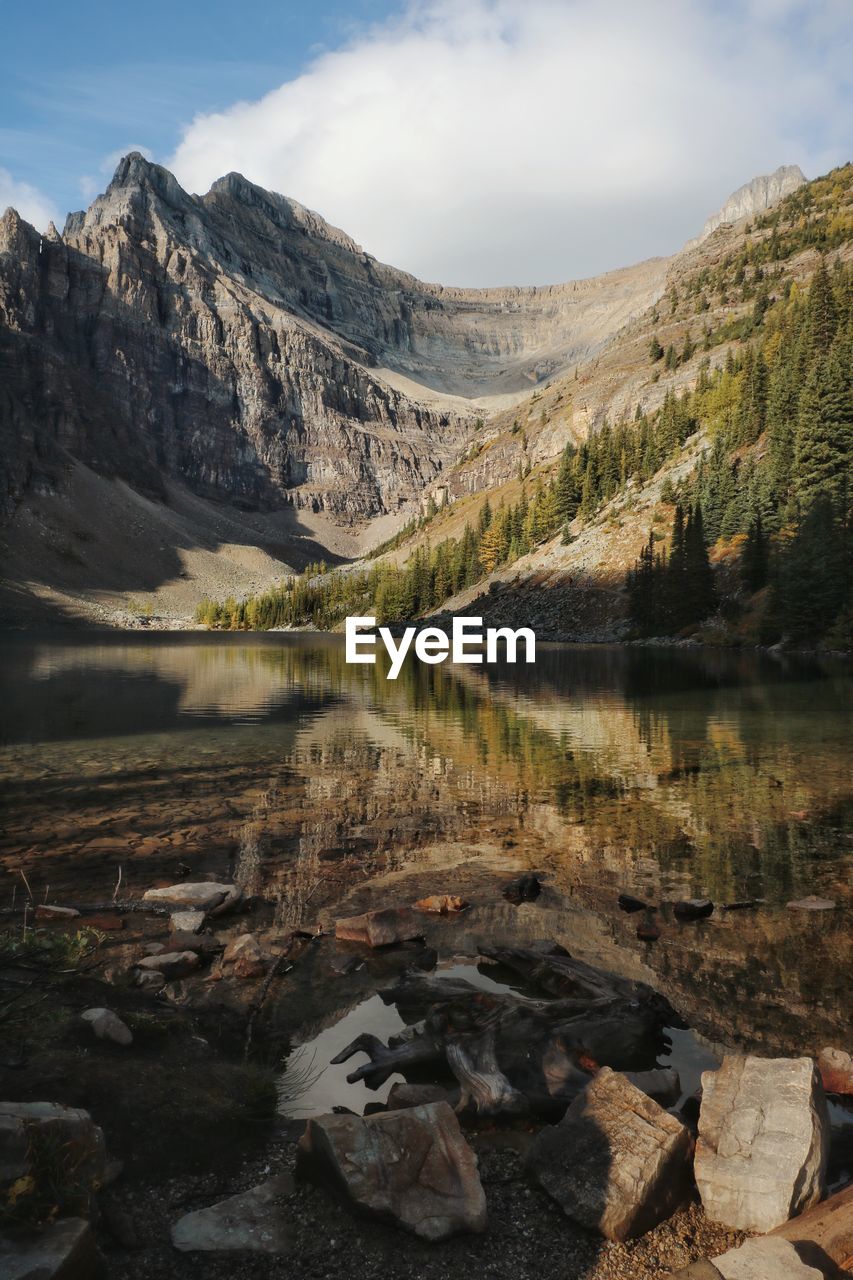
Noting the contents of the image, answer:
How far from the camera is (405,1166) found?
217 inches

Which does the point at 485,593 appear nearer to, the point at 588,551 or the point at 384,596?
the point at 588,551

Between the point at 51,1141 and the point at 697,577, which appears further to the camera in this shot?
the point at 697,577

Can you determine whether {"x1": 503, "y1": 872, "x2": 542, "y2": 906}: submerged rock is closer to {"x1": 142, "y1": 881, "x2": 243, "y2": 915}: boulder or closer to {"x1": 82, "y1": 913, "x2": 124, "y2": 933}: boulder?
{"x1": 142, "y1": 881, "x2": 243, "y2": 915}: boulder

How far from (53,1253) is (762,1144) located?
505 centimetres

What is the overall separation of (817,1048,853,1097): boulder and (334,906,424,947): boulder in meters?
5.64

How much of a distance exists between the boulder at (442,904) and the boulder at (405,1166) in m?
6.81

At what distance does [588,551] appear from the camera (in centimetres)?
13375

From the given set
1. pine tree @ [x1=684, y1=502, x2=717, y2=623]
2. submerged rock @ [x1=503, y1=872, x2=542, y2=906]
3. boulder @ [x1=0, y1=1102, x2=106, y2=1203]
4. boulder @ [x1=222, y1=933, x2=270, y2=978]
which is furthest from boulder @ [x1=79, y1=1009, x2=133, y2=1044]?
pine tree @ [x1=684, y1=502, x2=717, y2=623]

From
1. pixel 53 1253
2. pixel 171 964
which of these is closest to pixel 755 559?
pixel 171 964

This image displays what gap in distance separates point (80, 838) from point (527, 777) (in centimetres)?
1304

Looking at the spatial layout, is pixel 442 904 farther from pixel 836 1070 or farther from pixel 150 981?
pixel 836 1070

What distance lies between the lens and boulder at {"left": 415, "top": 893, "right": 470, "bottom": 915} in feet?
41.5

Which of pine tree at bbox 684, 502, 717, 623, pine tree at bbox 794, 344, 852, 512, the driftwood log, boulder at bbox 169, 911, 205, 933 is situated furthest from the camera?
pine tree at bbox 684, 502, 717, 623

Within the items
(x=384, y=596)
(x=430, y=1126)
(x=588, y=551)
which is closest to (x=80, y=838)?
(x=430, y=1126)
